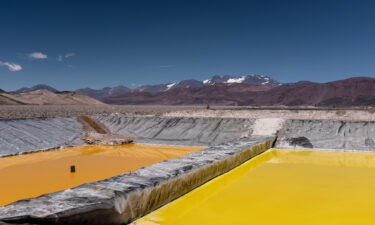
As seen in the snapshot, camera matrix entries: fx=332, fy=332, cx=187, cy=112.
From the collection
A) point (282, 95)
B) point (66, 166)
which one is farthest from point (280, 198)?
point (282, 95)

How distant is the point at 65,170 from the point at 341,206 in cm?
660

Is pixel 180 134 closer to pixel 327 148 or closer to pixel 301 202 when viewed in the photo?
pixel 327 148

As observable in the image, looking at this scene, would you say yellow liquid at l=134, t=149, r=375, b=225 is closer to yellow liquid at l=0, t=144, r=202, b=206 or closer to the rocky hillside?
yellow liquid at l=0, t=144, r=202, b=206

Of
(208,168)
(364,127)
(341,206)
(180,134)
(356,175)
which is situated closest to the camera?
(341,206)

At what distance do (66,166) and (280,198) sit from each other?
6.16 m

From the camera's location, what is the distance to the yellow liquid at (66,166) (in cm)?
681

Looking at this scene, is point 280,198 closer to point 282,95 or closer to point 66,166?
point 66,166

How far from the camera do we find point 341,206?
5.23 m

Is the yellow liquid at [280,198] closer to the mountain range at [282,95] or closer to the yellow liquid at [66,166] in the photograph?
the yellow liquid at [66,166]

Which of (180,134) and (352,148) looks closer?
(352,148)

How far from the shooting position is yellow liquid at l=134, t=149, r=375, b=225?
4.63 meters

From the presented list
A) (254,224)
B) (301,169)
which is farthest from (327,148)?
(254,224)

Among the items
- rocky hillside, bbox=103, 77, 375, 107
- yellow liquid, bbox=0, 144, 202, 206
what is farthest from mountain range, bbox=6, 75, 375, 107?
yellow liquid, bbox=0, 144, 202, 206

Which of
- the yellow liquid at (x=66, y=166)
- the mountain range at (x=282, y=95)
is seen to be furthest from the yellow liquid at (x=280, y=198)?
the mountain range at (x=282, y=95)
